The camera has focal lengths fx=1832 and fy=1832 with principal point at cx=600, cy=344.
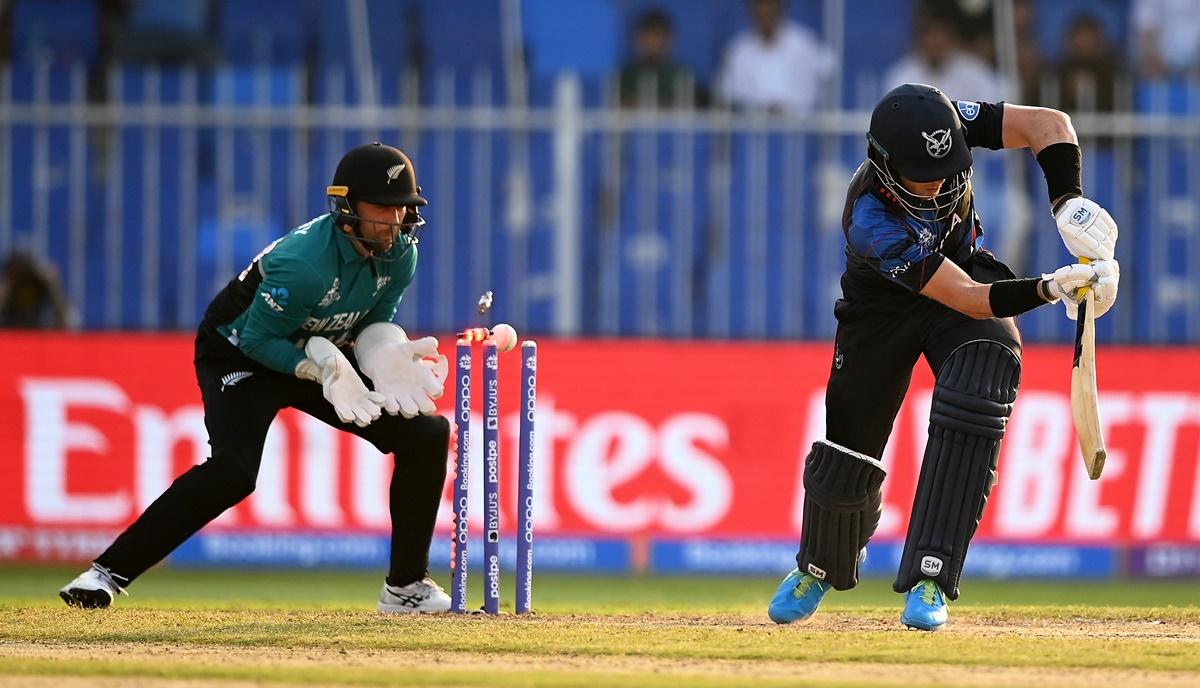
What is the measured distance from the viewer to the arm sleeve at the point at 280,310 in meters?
6.79

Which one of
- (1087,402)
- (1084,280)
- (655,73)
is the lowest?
(1087,402)

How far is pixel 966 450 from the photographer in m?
6.39

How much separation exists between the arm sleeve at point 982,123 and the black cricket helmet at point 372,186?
2.01 m

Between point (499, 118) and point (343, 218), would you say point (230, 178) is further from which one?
point (343, 218)

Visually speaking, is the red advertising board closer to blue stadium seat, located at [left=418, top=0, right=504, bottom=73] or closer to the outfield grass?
the outfield grass

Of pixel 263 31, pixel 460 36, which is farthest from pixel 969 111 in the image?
pixel 263 31

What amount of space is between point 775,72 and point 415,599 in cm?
692

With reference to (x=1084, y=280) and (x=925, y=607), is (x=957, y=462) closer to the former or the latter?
(x=925, y=607)

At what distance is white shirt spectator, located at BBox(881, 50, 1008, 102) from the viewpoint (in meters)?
13.0

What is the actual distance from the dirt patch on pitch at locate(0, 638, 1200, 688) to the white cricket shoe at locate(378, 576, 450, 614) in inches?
46.1

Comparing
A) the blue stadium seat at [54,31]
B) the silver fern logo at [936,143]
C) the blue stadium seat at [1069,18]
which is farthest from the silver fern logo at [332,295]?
the blue stadium seat at [1069,18]

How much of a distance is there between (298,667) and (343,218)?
1.93 m

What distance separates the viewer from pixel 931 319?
6.60m

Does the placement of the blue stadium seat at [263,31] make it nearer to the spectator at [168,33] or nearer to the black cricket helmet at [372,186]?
the spectator at [168,33]
